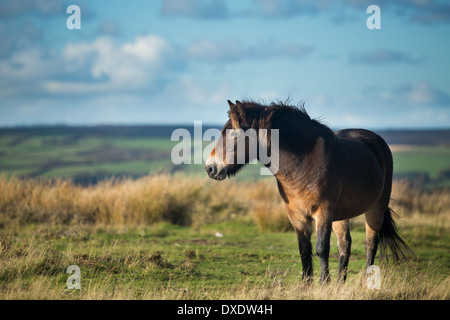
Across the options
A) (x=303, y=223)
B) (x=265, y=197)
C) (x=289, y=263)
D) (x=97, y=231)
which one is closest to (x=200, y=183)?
(x=265, y=197)

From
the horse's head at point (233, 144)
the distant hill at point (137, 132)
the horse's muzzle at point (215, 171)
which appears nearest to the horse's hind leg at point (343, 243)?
the horse's head at point (233, 144)

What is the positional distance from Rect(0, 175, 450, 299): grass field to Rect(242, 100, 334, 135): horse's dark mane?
7.79 feet

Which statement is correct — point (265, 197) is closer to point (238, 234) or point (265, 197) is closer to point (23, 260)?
point (238, 234)

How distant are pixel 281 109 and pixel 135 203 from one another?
29.4 feet

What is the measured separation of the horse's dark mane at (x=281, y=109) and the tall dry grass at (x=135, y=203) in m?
7.09

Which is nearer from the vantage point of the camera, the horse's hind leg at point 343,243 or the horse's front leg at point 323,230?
the horse's front leg at point 323,230

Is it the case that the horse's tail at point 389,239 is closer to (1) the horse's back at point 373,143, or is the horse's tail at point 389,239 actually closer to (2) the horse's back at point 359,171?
(2) the horse's back at point 359,171

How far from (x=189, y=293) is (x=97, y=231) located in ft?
23.3

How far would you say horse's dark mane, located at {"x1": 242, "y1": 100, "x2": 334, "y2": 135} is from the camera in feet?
22.5

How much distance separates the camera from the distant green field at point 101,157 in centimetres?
4053

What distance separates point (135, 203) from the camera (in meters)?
14.9

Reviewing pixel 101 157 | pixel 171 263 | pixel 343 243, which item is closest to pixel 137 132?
pixel 101 157

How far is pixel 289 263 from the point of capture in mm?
9758

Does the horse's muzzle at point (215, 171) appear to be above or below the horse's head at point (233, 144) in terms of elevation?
below
